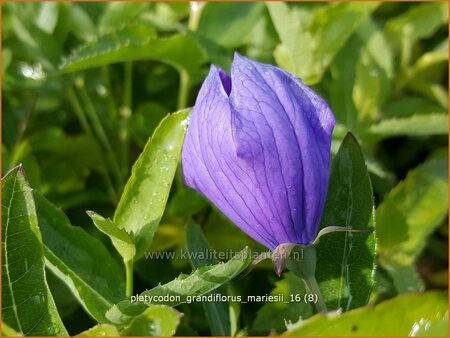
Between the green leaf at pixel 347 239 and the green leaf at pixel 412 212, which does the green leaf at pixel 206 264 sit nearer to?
the green leaf at pixel 347 239

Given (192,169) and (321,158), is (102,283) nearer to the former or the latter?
(192,169)

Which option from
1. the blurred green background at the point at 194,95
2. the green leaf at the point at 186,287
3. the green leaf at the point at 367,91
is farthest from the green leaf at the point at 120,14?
the green leaf at the point at 186,287

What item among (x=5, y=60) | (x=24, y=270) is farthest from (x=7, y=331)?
(x=5, y=60)

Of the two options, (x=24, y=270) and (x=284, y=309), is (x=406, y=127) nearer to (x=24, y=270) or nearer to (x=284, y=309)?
(x=284, y=309)

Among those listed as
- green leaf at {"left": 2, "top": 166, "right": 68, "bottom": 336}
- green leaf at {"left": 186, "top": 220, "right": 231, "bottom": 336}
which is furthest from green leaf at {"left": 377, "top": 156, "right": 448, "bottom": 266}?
green leaf at {"left": 2, "top": 166, "right": 68, "bottom": 336}

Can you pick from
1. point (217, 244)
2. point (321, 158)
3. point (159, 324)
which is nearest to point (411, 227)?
point (217, 244)
